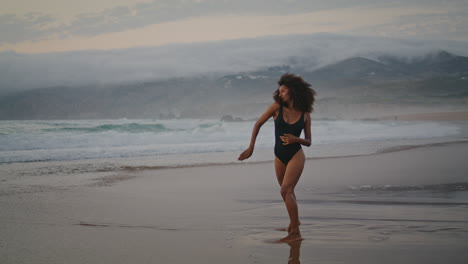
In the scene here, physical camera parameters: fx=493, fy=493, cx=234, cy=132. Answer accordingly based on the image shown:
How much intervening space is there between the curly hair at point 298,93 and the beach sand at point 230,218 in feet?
4.01

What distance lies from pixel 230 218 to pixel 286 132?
1366 millimetres

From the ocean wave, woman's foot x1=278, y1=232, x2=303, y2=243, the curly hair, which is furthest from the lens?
the ocean wave

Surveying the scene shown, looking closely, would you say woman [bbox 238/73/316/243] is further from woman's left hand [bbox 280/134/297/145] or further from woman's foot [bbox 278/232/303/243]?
woman's foot [bbox 278/232/303/243]

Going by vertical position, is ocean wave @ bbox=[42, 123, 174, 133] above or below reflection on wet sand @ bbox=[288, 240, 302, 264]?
below

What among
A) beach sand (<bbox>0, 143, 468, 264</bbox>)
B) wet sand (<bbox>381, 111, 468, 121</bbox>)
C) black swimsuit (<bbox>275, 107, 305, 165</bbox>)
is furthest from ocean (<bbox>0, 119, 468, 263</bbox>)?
wet sand (<bbox>381, 111, 468, 121</bbox>)

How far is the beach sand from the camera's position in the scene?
4.02 metres

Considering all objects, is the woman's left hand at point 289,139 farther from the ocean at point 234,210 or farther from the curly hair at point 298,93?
the ocean at point 234,210

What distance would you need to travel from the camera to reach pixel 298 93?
476 centimetres

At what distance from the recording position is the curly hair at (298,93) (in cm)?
475

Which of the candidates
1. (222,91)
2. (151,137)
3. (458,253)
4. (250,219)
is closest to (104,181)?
(250,219)

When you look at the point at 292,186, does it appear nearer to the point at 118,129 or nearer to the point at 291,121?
the point at 291,121

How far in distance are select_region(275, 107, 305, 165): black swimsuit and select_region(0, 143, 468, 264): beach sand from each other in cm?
76

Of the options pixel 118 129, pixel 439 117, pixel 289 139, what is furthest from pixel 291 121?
pixel 439 117

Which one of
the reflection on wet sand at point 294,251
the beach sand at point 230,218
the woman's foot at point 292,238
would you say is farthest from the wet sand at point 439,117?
the reflection on wet sand at point 294,251
